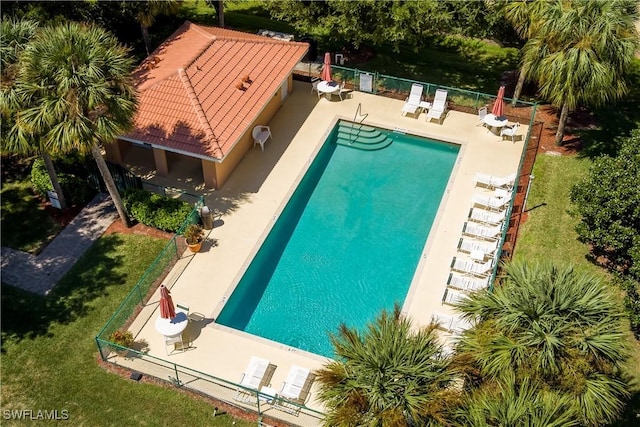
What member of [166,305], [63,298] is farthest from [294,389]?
[63,298]

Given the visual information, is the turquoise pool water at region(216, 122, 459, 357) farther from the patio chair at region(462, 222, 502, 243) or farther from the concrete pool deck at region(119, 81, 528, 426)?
the patio chair at region(462, 222, 502, 243)

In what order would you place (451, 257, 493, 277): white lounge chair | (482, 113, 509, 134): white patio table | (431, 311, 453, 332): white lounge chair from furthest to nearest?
(482, 113, 509, 134): white patio table, (451, 257, 493, 277): white lounge chair, (431, 311, 453, 332): white lounge chair

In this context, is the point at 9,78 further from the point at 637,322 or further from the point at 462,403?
the point at 637,322

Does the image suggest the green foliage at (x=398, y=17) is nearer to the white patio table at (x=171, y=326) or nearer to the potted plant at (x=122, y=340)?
the white patio table at (x=171, y=326)

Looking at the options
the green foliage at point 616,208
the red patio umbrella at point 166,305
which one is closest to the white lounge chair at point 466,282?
the green foliage at point 616,208

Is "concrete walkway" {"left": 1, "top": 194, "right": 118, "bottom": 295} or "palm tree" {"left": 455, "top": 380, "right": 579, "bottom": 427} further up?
"palm tree" {"left": 455, "top": 380, "right": 579, "bottom": 427}

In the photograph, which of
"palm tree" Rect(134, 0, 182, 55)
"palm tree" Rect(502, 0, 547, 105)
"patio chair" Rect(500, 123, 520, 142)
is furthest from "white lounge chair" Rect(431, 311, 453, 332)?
"palm tree" Rect(134, 0, 182, 55)

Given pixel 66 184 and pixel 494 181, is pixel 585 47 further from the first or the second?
pixel 66 184

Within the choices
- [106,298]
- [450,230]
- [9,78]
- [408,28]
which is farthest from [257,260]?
[408,28]
